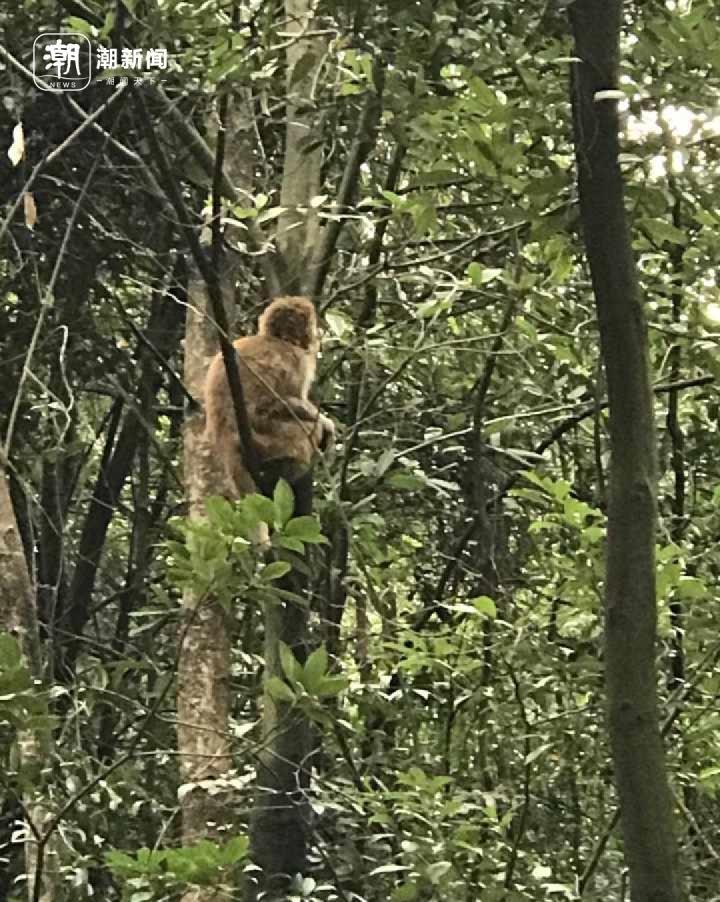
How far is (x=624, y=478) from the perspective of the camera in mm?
1305

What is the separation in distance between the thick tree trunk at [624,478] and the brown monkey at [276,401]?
48.4 inches

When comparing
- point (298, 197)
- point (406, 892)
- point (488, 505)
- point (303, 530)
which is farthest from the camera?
point (488, 505)

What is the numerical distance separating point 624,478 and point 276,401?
5.35ft

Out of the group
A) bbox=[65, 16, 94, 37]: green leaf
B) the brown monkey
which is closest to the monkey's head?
the brown monkey

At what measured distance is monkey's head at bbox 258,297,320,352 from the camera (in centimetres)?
264

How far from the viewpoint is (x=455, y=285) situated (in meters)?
2.14

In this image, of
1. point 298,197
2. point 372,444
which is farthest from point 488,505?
point 298,197

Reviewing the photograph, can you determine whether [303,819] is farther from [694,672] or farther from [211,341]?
[211,341]

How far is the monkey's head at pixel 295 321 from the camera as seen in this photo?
8.66 ft

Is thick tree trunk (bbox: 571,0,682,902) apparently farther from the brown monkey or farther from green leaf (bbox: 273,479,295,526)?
the brown monkey

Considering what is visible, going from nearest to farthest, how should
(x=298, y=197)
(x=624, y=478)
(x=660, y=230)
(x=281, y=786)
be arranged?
(x=624, y=478) → (x=660, y=230) → (x=281, y=786) → (x=298, y=197)

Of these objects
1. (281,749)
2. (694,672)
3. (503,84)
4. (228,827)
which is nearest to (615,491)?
(503,84)

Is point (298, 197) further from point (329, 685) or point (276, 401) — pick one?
point (329, 685)

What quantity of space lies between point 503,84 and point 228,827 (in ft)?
5.15
